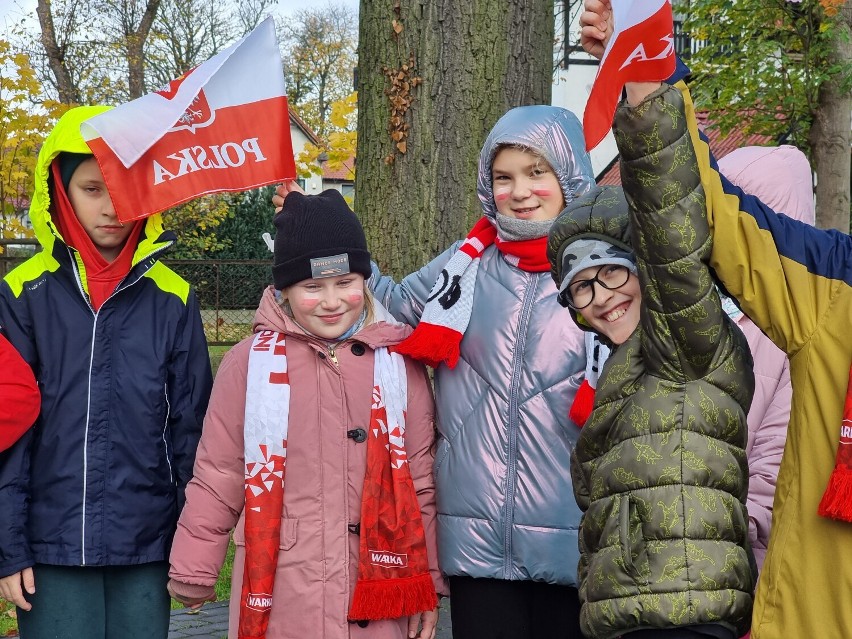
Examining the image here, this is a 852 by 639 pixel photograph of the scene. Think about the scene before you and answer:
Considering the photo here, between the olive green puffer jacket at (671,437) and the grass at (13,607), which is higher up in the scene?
the olive green puffer jacket at (671,437)

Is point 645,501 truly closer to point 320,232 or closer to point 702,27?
point 320,232

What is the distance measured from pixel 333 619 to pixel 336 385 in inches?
27.2

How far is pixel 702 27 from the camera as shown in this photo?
46.0ft

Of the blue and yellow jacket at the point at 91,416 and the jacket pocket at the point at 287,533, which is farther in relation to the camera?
the blue and yellow jacket at the point at 91,416

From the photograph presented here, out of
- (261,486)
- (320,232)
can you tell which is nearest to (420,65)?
(320,232)

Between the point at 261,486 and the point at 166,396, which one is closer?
the point at 261,486

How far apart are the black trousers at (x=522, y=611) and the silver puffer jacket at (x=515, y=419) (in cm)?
7

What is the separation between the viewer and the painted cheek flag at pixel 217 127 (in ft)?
11.8

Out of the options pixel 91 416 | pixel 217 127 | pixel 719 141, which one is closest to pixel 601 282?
pixel 91 416

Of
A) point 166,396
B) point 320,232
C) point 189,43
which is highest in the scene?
point 189,43

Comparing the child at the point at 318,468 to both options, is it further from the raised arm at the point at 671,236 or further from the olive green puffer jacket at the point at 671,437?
the raised arm at the point at 671,236

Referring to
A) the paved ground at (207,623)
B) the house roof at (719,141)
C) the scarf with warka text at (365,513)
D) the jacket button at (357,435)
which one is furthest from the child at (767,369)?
the house roof at (719,141)

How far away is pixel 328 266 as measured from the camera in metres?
3.30

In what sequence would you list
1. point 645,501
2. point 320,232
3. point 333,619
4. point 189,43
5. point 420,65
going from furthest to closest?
point 189,43 < point 420,65 < point 320,232 < point 333,619 < point 645,501
